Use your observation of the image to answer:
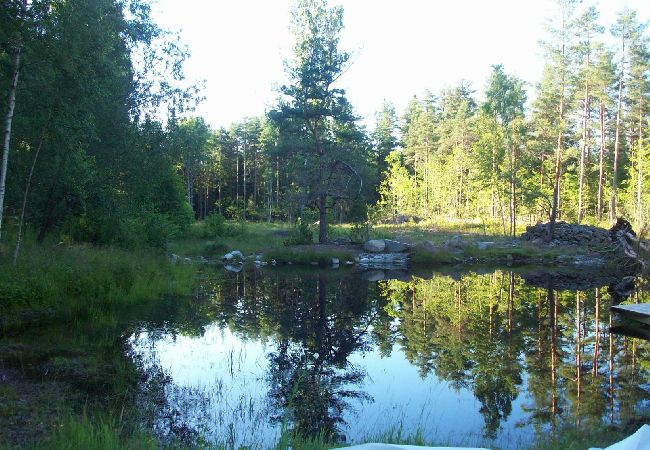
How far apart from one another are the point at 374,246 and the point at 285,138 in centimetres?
769

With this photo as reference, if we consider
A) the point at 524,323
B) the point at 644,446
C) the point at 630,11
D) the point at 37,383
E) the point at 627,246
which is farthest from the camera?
the point at 630,11

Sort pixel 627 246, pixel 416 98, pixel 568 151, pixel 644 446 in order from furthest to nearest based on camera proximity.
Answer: pixel 416 98, pixel 568 151, pixel 627 246, pixel 644 446

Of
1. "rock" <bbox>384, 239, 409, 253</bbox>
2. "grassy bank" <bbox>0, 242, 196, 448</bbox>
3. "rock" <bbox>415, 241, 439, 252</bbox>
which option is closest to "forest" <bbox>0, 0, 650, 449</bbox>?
"grassy bank" <bbox>0, 242, 196, 448</bbox>

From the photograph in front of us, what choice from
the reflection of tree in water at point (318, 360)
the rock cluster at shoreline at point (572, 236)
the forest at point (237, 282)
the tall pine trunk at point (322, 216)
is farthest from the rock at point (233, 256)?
the rock cluster at shoreline at point (572, 236)

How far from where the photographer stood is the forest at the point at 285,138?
35.4ft

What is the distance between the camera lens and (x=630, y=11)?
35906 millimetres

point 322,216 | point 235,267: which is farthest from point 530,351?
point 322,216

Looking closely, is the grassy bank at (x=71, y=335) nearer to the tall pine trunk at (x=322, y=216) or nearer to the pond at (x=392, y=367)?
the pond at (x=392, y=367)

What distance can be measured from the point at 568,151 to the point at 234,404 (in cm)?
3257

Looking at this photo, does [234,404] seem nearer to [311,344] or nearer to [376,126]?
[311,344]

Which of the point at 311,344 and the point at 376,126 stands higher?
the point at 376,126

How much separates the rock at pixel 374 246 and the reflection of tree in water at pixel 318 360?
35.9 feet

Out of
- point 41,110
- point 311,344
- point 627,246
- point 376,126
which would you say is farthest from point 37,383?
point 376,126

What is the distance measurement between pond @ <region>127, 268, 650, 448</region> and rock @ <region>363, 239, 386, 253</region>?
37.6 feet
